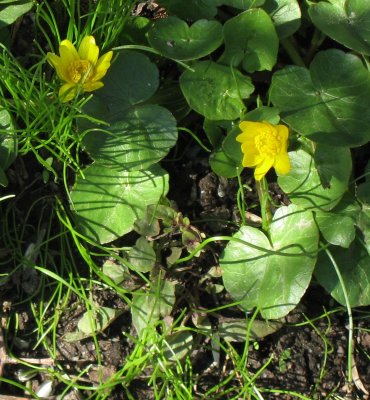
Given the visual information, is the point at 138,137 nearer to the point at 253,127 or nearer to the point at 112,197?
the point at 112,197

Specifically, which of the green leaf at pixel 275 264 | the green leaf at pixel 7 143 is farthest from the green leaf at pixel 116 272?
the green leaf at pixel 7 143

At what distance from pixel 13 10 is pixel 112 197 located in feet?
1.87

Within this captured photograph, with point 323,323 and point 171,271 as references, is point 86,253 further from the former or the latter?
point 323,323

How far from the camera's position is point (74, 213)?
2.00 meters

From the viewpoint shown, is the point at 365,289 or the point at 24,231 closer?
the point at 365,289

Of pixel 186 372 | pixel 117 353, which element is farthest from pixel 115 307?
pixel 186 372

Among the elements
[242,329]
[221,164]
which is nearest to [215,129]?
[221,164]

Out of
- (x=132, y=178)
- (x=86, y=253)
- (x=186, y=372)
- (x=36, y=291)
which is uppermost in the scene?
(x=132, y=178)

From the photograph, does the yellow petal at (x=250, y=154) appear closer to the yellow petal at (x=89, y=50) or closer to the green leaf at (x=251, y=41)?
the green leaf at (x=251, y=41)

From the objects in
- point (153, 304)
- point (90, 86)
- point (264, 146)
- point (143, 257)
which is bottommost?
point (153, 304)

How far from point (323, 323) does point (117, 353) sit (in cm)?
57

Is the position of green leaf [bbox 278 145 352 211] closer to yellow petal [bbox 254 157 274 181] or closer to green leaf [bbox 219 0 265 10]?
yellow petal [bbox 254 157 274 181]

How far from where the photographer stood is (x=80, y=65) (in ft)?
6.23

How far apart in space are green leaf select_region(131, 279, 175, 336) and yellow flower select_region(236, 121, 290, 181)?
0.38 metres
